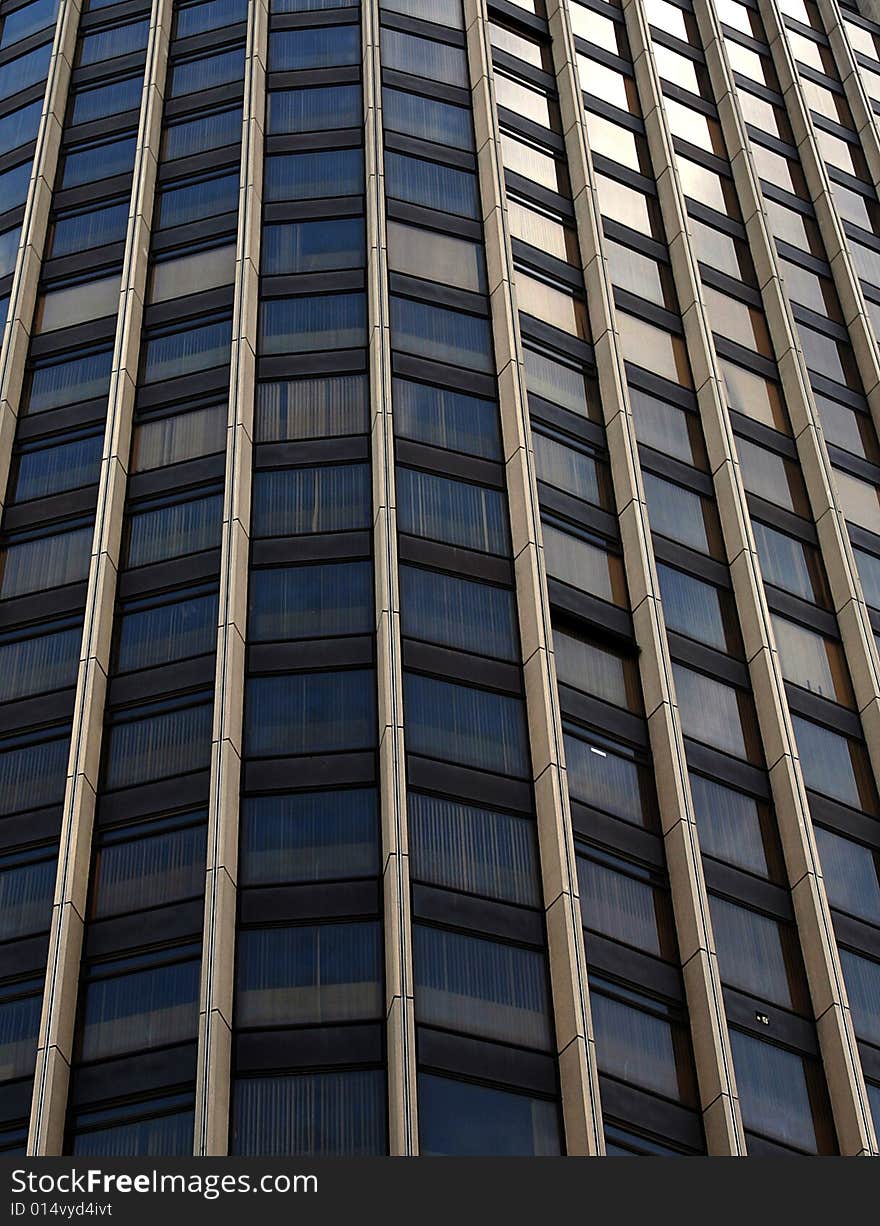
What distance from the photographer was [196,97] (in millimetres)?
52469

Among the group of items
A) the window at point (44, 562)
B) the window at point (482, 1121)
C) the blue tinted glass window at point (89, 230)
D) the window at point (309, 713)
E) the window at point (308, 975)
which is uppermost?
the blue tinted glass window at point (89, 230)

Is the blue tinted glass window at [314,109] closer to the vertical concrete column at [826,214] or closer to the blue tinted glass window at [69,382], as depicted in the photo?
the blue tinted glass window at [69,382]

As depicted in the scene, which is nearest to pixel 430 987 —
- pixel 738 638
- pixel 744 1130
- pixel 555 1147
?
pixel 555 1147

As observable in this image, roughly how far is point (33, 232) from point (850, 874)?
27.7 meters

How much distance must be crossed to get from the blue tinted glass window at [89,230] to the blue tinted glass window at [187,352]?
15.2ft

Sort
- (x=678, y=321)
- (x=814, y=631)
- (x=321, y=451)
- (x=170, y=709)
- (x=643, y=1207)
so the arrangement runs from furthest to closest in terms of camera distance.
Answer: (x=678, y=321) → (x=814, y=631) → (x=321, y=451) → (x=170, y=709) → (x=643, y=1207)

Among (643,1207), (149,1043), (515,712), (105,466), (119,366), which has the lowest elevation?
(643,1207)

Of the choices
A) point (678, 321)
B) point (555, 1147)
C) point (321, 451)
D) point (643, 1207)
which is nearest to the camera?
point (643, 1207)

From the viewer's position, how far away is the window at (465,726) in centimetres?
3822

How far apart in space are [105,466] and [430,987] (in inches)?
626

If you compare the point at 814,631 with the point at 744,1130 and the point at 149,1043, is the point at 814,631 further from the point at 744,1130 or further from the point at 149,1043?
the point at 149,1043

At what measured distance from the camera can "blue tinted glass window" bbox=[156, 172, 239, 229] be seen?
4903cm

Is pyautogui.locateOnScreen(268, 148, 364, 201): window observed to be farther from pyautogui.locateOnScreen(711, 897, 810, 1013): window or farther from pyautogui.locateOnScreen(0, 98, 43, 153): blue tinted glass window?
pyautogui.locateOnScreen(711, 897, 810, 1013): window

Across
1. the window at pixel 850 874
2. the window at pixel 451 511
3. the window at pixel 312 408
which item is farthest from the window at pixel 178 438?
the window at pixel 850 874
